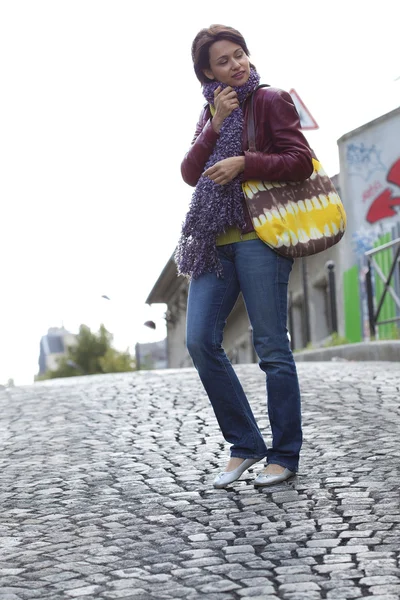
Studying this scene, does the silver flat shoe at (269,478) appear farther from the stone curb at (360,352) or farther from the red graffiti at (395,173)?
the red graffiti at (395,173)

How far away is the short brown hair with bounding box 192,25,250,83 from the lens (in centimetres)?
523

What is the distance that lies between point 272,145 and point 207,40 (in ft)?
1.78

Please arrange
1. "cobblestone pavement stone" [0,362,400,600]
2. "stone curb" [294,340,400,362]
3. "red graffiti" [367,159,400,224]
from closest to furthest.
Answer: "cobblestone pavement stone" [0,362,400,600] → "stone curb" [294,340,400,362] → "red graffiti" [367,159,400,224]

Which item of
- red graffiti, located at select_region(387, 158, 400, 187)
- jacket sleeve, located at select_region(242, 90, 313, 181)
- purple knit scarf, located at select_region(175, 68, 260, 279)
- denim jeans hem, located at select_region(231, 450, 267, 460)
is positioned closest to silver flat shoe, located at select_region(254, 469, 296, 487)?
denim jeans hem, located at select_region(231, 450, 267, 460)

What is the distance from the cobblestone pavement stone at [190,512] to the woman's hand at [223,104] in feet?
5.34

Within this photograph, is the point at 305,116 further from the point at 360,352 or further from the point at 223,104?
the point at 223,104

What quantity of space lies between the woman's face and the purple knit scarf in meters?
0.04

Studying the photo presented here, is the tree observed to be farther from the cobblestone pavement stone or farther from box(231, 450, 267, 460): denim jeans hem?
box(231, 450, 267, 460): denim jeans hem

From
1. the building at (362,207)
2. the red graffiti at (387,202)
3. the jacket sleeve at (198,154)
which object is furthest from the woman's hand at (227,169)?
the red graffiti at (387,202)

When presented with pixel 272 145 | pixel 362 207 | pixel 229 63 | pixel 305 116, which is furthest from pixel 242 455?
pixel 362 207

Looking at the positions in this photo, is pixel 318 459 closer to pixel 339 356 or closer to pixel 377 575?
pixel 377 575

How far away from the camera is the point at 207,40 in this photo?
5.25 m

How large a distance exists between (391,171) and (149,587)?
16.5 meters

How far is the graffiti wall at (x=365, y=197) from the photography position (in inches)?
765
